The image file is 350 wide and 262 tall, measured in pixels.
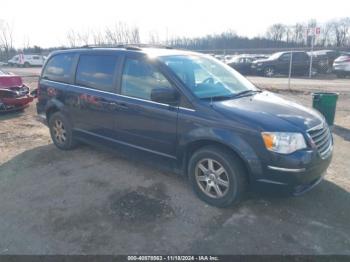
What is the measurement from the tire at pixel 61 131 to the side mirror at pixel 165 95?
2353 millimetres

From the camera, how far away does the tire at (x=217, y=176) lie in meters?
3.24

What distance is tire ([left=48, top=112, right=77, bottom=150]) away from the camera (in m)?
5.20

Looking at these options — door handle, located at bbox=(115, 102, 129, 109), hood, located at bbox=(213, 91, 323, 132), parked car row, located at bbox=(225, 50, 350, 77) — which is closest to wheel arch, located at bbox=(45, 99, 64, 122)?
door handle, located at bbox=(115, 102, 129, 109)

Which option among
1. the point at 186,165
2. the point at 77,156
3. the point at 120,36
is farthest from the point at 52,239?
the point at 120,36

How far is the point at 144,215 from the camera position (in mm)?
3344

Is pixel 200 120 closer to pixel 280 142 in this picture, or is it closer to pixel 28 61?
pixel 280 142

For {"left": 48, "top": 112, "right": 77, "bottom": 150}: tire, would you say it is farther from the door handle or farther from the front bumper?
the front bumper

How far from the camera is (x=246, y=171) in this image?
3268mm

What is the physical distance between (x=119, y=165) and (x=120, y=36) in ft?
179

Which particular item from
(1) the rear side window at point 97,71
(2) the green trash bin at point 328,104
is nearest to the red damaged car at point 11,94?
(1) the rear side window at point 97,71

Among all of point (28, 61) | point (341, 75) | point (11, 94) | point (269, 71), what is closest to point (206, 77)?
point (11, 94)

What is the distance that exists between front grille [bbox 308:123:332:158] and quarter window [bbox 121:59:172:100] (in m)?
1.77

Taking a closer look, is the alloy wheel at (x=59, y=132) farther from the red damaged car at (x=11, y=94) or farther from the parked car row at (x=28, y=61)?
the parked car row at (x=28, y=61)

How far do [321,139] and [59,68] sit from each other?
438 cm
